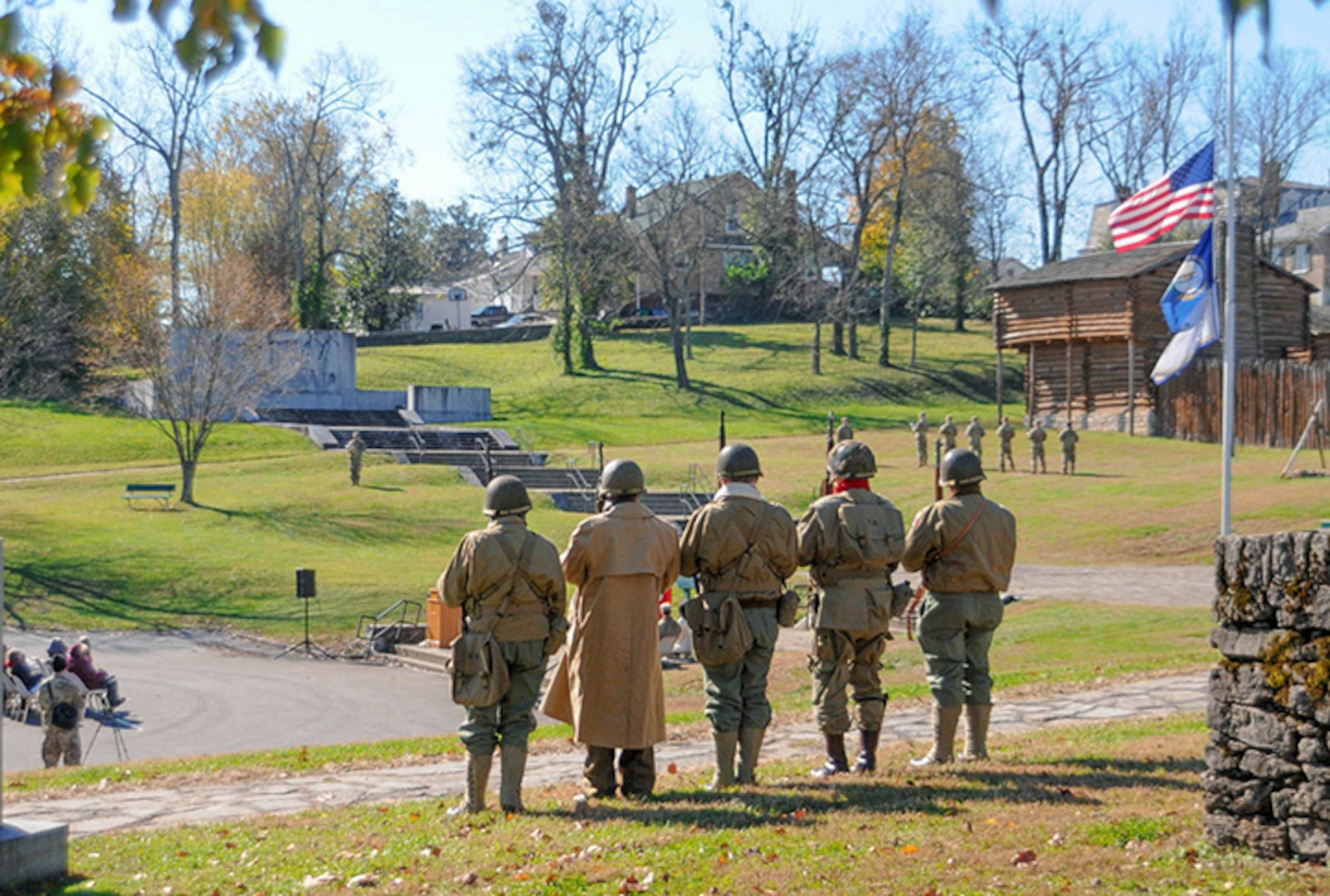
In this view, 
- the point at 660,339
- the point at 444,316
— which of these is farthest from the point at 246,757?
the point at 444,316

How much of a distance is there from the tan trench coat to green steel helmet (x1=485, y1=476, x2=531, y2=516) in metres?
0.41

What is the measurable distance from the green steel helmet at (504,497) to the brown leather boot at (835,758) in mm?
2427

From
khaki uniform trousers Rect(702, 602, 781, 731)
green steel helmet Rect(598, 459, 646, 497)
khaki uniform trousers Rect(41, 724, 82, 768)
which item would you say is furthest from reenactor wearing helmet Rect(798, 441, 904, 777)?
khaki uniform trousers Rect(41, 724, 82, 768)

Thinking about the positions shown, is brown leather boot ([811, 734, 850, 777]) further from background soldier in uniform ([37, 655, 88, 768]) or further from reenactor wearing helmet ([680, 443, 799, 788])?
background soldier in uniform ([37, 655, 88, 768])

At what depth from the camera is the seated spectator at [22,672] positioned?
1877 centimetres

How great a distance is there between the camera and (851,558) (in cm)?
891


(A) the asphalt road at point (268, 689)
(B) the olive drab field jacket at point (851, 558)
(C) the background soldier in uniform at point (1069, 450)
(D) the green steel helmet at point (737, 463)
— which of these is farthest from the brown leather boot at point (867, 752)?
(C) the background soldier in uniform at point (1069, 450)

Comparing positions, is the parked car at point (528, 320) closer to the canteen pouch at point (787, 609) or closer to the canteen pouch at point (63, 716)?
the canteen pouch at point (63, 716)

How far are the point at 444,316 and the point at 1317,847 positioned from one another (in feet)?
288

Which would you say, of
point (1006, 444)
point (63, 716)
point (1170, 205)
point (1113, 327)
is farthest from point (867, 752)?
point (1113, 327)

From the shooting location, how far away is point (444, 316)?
91.2 m

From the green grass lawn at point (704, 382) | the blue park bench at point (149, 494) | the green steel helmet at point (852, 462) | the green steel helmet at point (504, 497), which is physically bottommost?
the blue park bench at point (149, 494)

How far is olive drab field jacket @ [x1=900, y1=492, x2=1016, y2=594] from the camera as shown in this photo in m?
9.14

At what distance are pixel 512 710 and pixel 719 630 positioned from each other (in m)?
1.32
